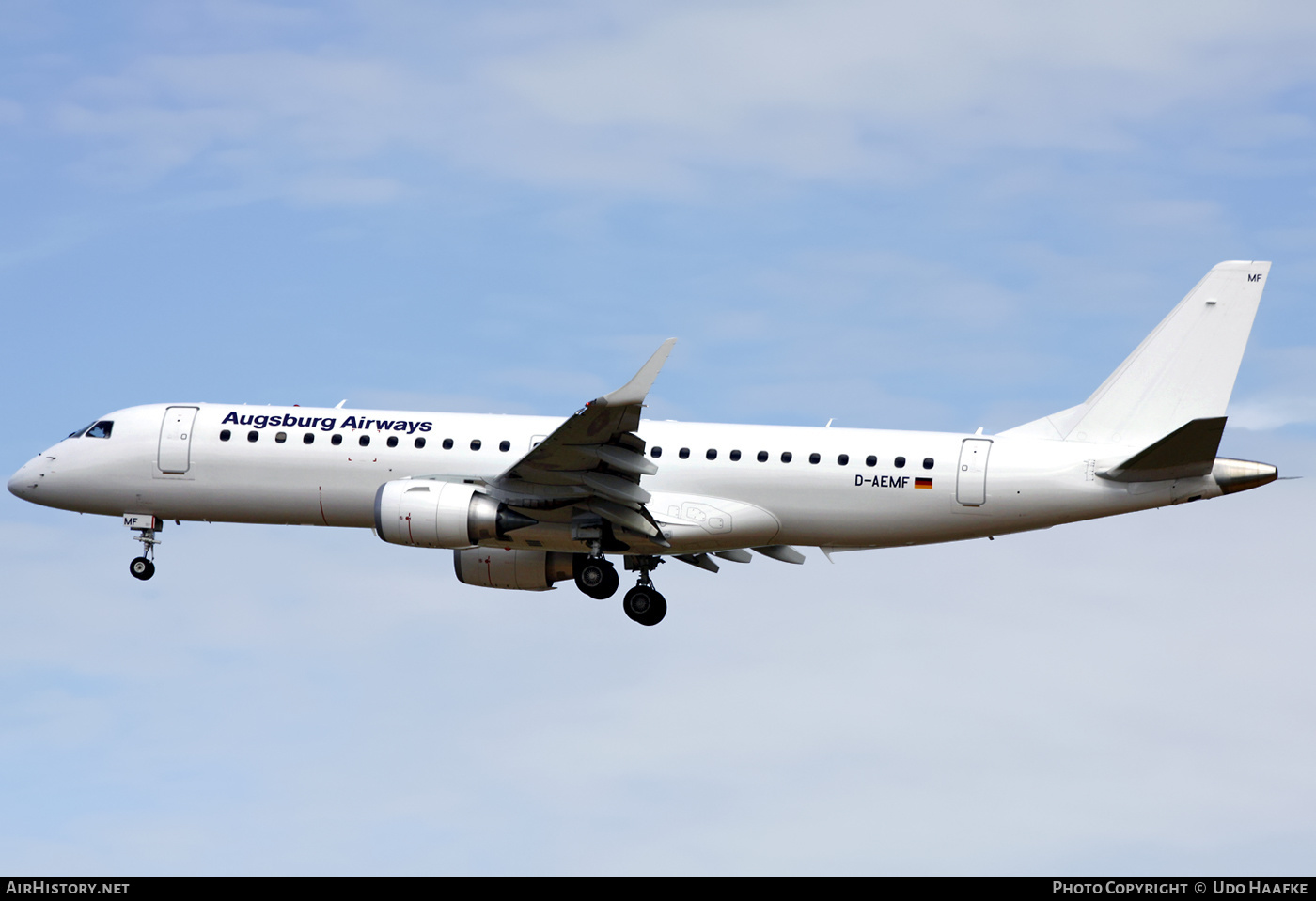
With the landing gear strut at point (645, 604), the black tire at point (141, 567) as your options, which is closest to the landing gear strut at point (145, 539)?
the black tire at point (141, 567)

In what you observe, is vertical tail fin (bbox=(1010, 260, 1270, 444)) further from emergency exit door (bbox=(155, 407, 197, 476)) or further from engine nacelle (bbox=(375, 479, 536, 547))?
emergency exit door (bbox=(155, 407, 197, 476))

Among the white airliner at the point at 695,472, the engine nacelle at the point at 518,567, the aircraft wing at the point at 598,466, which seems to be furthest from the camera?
the engine nacelle at the point at 518,567

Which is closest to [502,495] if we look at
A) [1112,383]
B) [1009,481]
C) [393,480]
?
[393,480]

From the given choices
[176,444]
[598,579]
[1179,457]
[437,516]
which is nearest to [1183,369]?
[1179,457]

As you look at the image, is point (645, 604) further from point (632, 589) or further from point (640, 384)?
point (640, 384)

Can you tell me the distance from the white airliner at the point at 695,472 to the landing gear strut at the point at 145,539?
80 cm

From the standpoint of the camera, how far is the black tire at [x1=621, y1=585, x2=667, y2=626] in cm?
4094

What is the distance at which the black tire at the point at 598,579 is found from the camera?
40.0 m

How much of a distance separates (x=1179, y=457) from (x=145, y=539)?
26.2m

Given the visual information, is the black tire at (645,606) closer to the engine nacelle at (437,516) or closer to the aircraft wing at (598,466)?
the aircraft wing at (598,466)

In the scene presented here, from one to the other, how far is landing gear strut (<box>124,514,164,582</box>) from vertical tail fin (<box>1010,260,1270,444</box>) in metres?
23.1

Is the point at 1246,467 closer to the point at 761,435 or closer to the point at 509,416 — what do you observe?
the point at 761,435

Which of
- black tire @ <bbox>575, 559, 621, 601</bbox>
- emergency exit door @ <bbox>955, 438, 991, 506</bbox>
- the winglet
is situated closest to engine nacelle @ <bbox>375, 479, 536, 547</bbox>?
black tire @ <bbox>575, 559, 621, 601</bbox>
